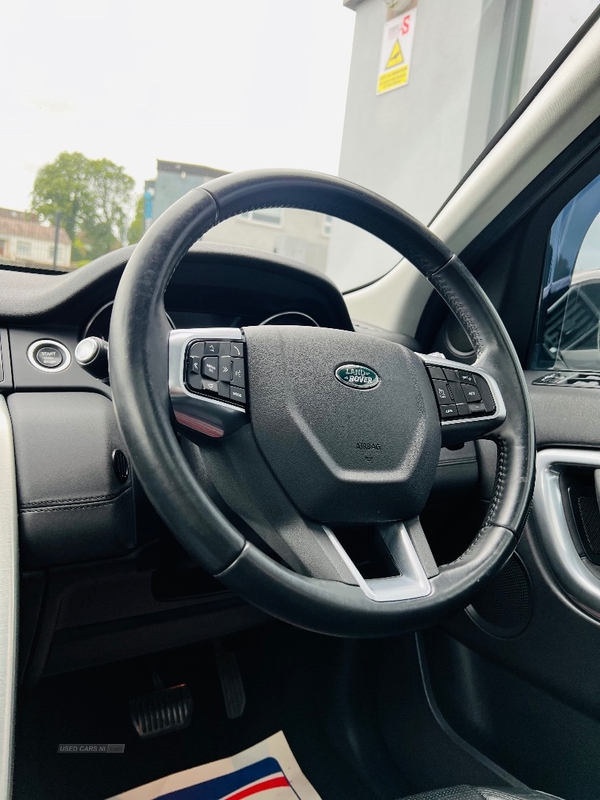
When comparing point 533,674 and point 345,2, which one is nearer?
point 533,674

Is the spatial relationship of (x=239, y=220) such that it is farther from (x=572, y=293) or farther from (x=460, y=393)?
(x=572, y=293)

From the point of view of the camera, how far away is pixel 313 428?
0.79 meters

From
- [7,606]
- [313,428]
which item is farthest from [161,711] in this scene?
[313,428]

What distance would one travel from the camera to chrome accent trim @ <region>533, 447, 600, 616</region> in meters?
1.09

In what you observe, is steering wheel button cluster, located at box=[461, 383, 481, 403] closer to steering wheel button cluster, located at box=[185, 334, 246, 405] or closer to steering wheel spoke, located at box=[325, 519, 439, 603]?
steering wheel spoke, located at box=[325, 519, 439, 603]

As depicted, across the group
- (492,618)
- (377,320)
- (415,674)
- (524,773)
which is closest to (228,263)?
(377,320)

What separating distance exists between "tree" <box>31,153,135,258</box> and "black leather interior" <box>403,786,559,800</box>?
3.22ft

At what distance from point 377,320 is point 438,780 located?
95 cm

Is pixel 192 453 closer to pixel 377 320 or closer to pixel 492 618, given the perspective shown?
pixel 492 618

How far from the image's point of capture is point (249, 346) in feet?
2.56

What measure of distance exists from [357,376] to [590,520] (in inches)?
22.4

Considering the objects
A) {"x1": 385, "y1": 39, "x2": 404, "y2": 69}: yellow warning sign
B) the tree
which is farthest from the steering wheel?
{"x1": 385, "y1": 39, "x2": 404, "y2": 69}: yellow warning sign

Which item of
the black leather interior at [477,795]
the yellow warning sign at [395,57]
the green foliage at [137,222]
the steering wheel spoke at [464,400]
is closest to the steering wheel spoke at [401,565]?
the steering wheel spoke at [464,400]

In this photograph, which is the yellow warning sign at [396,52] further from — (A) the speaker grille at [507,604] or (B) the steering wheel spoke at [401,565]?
(B) the steering wheel spoke at [401,565]
